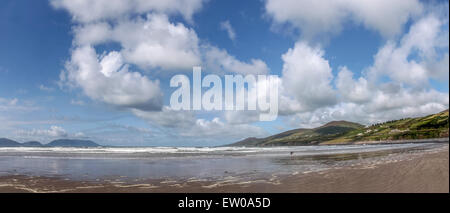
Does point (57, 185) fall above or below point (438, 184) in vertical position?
below

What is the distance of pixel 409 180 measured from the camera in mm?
11867

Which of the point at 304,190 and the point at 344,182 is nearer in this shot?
the point at 304,190
